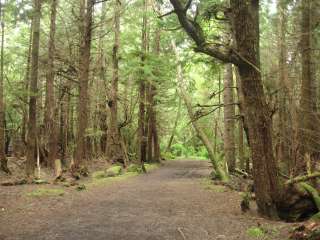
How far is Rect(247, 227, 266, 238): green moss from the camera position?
620 centimetres

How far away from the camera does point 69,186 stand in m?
12.3

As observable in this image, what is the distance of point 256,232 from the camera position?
6.30m

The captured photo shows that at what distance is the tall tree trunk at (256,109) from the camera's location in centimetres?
761

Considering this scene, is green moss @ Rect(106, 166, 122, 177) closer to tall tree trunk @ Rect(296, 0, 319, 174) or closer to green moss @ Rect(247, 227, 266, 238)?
tall tree trunk @ Rect(296, 0, 319, 174)

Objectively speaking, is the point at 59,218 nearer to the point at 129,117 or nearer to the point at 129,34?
the point at 129,34

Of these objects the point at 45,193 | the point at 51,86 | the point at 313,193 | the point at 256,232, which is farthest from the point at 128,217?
the point at 51,86

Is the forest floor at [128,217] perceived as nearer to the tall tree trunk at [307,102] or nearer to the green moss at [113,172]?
the tall tree trunk at [307,102]

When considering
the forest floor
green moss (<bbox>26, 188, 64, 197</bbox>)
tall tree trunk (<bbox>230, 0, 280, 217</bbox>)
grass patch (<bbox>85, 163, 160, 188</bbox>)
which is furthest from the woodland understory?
green moss (<bbox>26, 188, 64, 197</bbox>)

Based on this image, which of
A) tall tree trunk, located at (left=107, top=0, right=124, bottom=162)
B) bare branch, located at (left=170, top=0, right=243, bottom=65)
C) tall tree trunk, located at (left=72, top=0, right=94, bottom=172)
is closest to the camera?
bare branch, located at (left=170, top=0, right=243, bottom=65)

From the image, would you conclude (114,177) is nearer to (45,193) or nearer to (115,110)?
(115,110)

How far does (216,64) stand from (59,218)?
6.56m

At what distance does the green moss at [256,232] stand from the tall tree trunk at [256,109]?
136 cm

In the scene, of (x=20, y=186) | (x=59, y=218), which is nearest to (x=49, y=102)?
(x=20, y=186)

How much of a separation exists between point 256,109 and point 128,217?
3.46 m
